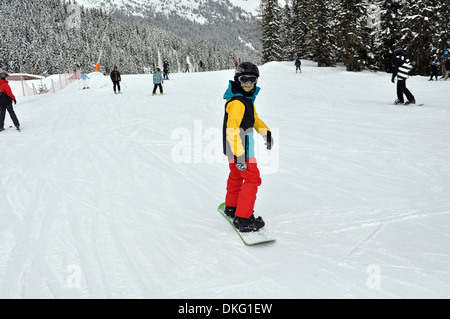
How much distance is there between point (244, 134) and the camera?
2.99 m

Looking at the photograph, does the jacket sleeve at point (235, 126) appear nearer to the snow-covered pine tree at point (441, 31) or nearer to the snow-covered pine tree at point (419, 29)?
the snow-covered pine tree at point (419, 29)

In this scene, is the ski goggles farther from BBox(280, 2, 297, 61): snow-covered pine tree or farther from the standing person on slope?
BBox(280, 2, 297, 61): snow-covered pine tree

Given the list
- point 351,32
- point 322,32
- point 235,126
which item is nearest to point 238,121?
point 235,126

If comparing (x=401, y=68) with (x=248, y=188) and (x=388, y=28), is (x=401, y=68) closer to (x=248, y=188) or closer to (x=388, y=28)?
(x=248, y=188)

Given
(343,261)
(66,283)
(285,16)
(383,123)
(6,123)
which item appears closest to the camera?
(66,283)

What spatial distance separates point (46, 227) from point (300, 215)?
308 centimetres

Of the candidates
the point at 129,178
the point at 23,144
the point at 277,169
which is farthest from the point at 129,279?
the point at 23,144

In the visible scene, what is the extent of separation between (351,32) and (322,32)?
12.7 ft

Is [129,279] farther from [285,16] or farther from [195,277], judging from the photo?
[285,16]

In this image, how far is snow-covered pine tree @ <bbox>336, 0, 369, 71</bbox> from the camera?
28.1m

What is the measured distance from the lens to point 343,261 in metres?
2.73

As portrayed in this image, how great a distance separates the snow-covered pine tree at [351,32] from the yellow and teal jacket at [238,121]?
29.5m

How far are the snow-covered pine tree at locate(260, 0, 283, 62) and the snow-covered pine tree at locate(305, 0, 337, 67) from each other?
5902 mm
